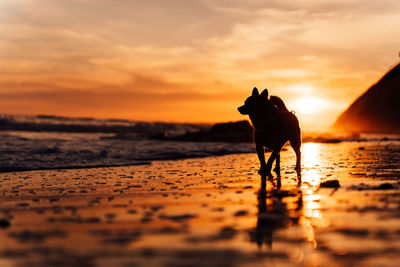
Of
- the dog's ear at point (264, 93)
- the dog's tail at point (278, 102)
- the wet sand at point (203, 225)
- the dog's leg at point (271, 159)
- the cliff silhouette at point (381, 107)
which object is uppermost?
the cliff silhouette at point (381, 107)

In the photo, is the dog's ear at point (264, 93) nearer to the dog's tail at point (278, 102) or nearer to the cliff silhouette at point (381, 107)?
the dog's tail at point (278, 102)

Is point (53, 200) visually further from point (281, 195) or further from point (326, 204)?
point (326, 204)

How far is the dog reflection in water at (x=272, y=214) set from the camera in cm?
292

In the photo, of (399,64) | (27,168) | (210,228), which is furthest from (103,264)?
(399,64)

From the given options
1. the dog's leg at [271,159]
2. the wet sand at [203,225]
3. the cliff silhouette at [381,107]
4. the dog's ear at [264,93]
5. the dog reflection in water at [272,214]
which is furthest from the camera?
the cliff silhouette at [381,107]

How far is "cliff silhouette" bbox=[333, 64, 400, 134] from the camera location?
63.6m

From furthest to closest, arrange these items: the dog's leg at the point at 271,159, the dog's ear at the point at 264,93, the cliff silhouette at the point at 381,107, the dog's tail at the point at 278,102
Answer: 1. the cliff silhouette at the point at 381,107
2. the dog's tail at the point at 278,102
3. the dog's ear at the point at 264,93
4. the dog's leg at the point at 271,159

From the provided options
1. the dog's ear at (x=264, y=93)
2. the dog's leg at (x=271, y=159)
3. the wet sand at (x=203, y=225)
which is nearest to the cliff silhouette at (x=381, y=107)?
the dog's leg at (x=271, y=159)

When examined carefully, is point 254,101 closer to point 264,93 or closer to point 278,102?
point 264,93

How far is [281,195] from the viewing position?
190 inches

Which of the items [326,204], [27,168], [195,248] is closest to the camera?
[195,248]

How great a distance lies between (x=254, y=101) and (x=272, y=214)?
3.81 m

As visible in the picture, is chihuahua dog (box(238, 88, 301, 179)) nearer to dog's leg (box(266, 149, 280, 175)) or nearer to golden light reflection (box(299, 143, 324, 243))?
dog's leg (box(266, 149, 280, 175))

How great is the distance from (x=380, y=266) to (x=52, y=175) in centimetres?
713
